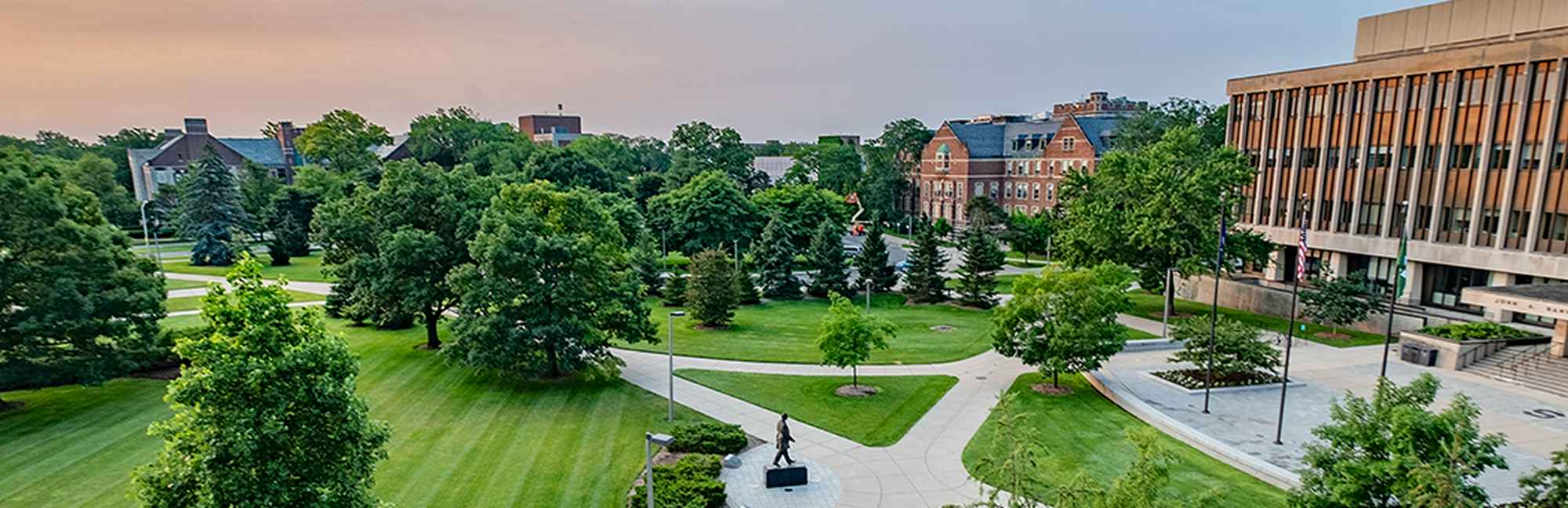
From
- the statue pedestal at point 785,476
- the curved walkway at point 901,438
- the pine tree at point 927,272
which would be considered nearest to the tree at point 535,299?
the curved walkway at point 901,438

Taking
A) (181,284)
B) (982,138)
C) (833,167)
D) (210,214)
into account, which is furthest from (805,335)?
(833,167)

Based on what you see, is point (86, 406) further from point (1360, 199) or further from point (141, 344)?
point (1360, 199)

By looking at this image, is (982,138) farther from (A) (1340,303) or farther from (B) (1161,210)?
(A) (1340,303)

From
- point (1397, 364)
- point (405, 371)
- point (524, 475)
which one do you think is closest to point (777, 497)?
point (524, 475)

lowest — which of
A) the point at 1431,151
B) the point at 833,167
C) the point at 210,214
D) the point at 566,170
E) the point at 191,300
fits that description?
the point at 191,300

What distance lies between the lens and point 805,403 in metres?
24.8

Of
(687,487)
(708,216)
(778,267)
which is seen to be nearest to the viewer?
(687,487)

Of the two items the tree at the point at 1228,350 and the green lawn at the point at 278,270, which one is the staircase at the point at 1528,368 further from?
the green lawn at the point at 278,270

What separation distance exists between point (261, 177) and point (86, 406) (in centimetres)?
5838

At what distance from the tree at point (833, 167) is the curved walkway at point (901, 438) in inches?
2701

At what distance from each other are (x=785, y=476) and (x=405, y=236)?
18.4m

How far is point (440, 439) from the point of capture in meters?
21.3

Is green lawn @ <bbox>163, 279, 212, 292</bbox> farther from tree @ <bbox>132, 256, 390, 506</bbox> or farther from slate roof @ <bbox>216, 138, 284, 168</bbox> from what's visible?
slate roof @ <bbox>216, 138, 284, 168</bbox>

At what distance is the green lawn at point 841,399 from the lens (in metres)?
22.6
